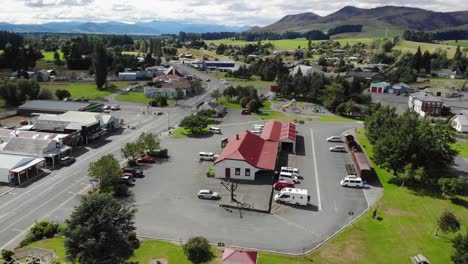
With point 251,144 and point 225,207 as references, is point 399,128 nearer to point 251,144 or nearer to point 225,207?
point 251,144

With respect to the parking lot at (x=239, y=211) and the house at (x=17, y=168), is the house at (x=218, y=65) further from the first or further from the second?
the house at (x=17, y=168)

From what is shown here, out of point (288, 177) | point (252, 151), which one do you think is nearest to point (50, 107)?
point (252, 151)

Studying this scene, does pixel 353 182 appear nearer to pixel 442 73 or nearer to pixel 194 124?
pixel 194 124

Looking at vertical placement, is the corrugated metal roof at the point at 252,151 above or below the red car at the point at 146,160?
above

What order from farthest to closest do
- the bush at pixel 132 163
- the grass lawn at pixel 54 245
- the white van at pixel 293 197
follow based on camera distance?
the bush at pixel 132 163 → the white van at pixel 293 197 → the grass lawn at pixel 54 245

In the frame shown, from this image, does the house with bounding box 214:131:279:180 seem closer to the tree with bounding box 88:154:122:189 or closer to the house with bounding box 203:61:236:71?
the tree with bounding box 88:154:122:189

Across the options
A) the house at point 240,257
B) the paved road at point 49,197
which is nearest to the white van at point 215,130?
the paved road at point 49,197
